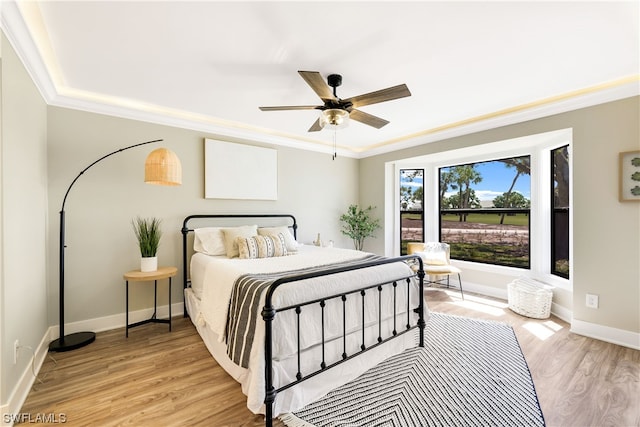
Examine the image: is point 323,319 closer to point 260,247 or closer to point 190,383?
point 190,383

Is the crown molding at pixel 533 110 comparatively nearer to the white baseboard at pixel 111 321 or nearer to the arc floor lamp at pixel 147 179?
the arc floor lamp at pixel 147 179

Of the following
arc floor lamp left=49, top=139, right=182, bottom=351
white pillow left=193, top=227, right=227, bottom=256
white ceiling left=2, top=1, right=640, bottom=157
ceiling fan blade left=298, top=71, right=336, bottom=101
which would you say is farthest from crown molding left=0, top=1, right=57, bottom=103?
white pillow left=193, top=227, right=227, bottom=256

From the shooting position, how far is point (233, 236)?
3.42 meters

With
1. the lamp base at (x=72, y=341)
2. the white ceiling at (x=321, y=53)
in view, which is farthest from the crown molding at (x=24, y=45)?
the lamp base at (x=72, y=341)

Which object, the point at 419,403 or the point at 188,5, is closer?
the point at 188,5

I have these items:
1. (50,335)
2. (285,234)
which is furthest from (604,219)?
(50,335)

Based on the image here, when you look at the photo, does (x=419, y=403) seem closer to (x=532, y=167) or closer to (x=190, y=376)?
(x=190, y=376)

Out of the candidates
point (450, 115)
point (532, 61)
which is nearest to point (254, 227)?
point (450, 115)

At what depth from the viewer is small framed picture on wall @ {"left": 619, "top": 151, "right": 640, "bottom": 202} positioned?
2.67 m

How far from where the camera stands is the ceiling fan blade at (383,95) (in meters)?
2.14

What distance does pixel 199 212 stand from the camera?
148 inches

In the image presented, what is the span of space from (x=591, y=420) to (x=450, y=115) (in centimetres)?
321

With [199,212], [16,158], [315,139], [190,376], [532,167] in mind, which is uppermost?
[315,139]

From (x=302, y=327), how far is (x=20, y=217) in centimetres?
213
